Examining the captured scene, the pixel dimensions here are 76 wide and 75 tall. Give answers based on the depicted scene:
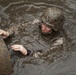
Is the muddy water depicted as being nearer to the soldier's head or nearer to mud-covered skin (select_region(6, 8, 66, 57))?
mud-covered skin (select_region(6, 8, 66, 57))

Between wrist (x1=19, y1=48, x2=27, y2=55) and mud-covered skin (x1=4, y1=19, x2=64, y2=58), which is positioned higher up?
wrist (x1=19, y1=48, x2=27, y2=55)

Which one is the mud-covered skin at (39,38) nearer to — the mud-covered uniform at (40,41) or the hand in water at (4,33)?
the mud-covered uniform at (40,41)

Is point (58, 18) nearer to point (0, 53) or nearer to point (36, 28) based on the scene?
point (36, 28)

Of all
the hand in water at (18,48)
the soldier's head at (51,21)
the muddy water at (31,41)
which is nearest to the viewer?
the hand in water at (18,48)

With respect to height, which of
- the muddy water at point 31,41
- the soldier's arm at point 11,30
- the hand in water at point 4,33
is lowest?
the muddy water at point 31,41

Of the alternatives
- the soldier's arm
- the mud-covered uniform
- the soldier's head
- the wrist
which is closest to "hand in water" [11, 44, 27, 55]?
the wrist

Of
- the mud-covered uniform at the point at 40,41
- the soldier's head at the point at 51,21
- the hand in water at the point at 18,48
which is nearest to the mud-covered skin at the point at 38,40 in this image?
the mud-covered uniform at the point at 40,41

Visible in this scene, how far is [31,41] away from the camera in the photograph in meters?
6.06

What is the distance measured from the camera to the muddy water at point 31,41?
5461 mm

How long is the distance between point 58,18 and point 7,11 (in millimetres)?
2119

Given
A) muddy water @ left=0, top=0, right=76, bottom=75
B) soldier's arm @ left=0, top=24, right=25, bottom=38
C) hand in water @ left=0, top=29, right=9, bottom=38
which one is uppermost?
hand in water @ left=0, top=29, right=9, bottom=38

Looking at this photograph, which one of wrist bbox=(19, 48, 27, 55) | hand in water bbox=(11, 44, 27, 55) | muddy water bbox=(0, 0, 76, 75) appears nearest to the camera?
hand in water bbox=(11, 44, 27, 55)

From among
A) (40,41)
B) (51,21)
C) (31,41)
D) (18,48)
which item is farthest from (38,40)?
(18,48)

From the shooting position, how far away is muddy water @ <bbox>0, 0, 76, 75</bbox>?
5.46 metres
